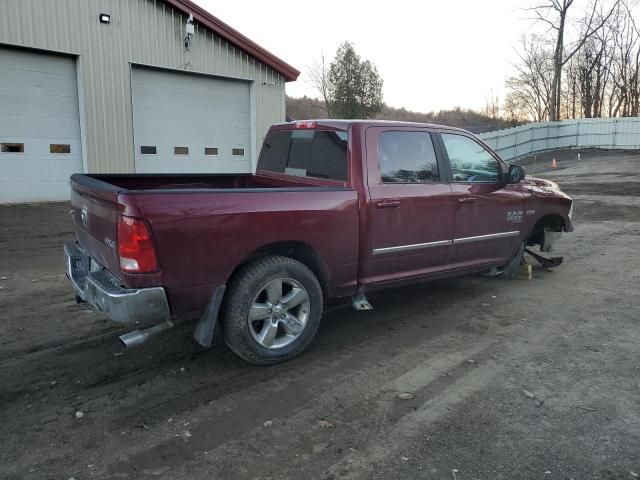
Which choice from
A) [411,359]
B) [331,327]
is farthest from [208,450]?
[331,327]

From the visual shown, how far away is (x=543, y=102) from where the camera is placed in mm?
51219

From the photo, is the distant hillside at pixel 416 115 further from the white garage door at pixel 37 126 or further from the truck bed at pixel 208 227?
the truck bed at pixel 208 227

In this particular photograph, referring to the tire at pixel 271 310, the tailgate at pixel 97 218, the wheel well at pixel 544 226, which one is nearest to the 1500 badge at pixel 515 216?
the wheel well at pixel 544 226

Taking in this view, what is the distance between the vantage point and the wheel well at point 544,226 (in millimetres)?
6414

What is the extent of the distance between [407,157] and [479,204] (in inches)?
40.5

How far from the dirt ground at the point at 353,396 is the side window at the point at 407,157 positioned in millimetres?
1380

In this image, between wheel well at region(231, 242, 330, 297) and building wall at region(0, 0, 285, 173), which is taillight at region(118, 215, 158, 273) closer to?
wheel well at region(231, 242, 330, 297)

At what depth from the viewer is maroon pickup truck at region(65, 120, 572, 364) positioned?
3389 mm

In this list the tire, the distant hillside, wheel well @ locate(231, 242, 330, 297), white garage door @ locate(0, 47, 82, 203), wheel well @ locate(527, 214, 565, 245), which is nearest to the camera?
the tire

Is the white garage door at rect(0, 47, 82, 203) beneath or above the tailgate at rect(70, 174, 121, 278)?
above

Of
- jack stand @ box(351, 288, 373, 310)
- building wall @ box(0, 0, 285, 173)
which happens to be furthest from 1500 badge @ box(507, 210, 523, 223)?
building wall @ box(0, 0, 285, 173)

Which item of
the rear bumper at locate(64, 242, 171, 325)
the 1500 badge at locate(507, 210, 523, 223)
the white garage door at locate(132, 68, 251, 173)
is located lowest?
the rear bumper at locate(64, 242, 171, 325)

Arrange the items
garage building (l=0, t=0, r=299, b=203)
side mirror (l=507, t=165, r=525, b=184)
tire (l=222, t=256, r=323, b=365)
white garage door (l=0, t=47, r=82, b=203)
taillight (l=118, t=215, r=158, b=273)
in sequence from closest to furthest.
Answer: taillight (l=118, t=215, r=158, b=273) → tire (l=222, t=256, r=323, b=365) → side mirror (l=507, t=165, r=525, b=184) → white garage door (l=0, t=47, r=82, b=203) → garage building (l=0, t=0, r=299, b=203)

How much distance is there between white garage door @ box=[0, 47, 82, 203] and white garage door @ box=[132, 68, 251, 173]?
60.9 inches
